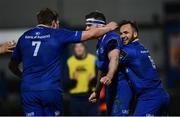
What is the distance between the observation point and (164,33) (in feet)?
77.4

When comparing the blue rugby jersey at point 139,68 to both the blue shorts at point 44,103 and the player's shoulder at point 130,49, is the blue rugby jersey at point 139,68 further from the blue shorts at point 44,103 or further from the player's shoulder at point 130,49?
the blue shorts at point 44,103

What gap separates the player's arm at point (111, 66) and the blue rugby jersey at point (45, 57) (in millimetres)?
630

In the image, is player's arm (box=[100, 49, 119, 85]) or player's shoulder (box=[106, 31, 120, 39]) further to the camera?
player's shoulder (box=[106, 31, 120, 39])

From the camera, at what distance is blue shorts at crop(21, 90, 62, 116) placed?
8.79 metres

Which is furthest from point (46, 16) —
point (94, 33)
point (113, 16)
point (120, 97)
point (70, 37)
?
point (113, 16)

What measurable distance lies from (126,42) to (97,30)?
99 centimetres

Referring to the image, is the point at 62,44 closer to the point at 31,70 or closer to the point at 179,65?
the point at 31,70

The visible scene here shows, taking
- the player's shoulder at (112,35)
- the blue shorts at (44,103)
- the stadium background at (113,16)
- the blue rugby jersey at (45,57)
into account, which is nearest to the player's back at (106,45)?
the player's shoulder at (112,35)

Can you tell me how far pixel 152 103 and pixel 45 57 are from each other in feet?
5.62

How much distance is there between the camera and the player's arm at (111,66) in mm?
8980

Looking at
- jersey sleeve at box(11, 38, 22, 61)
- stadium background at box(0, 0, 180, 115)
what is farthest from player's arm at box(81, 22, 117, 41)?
stadium background at box(0, 0, 180, 115)

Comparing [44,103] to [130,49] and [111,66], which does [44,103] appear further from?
[130,49]

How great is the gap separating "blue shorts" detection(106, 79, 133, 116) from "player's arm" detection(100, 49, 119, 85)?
620 mm

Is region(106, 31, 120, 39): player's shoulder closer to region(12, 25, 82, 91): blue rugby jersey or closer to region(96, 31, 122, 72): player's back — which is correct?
region(96, 31, 122, 72): player's back
